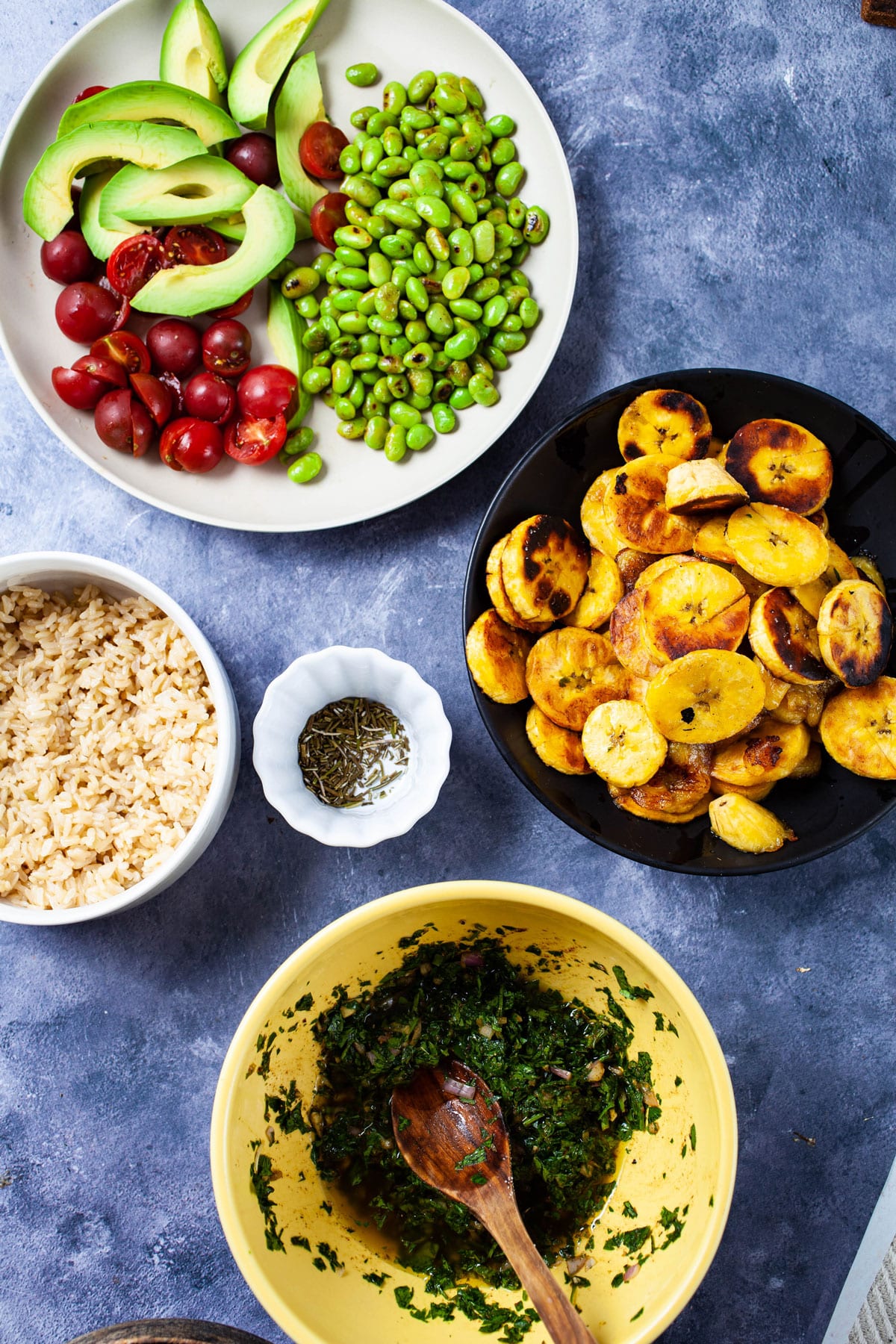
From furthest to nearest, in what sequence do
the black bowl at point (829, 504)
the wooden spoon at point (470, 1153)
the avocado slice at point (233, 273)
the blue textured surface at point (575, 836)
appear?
the blue textured surface at point (575, 836)
the avocado slice at point (233, 273)
the black bowl at point (829, 504)
the wooden spoon at point (470, 1153)

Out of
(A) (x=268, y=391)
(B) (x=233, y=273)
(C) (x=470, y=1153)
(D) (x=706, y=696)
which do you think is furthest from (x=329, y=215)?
(C) (x=470, y=1153)

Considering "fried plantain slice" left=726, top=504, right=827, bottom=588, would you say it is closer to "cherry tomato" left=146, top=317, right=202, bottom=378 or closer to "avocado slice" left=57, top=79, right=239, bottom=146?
"cherry tomato" left=146, top=317, right=202, bottom=378

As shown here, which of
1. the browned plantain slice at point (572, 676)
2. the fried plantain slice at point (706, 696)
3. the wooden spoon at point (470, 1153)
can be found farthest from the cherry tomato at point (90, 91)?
the wooden spoon at point (470, 1153)

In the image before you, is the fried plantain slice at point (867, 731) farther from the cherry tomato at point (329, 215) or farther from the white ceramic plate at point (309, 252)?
the cherry tomato at point (329, 215)

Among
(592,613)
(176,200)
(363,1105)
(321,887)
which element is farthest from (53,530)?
(363,1105)

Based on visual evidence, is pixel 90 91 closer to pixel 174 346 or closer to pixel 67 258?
pixel 67 258

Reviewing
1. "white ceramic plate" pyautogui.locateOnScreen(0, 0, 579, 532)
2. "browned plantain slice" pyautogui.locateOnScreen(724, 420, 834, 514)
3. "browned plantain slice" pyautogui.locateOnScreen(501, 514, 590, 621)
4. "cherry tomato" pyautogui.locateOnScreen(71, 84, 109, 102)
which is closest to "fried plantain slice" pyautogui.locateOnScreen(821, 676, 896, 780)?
"browned plantain slice" pyautogui.locateOnScreen(724, 420, 834, 514)

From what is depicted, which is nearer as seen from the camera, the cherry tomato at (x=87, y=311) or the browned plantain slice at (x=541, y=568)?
the browned plantain slice at (x=541, y=568)
